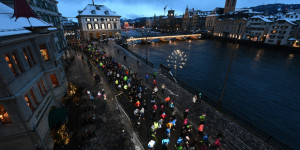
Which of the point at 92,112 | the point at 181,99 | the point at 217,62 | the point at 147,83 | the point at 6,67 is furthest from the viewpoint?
the point at 217,62

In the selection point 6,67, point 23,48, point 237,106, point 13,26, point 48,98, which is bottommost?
point 237,106

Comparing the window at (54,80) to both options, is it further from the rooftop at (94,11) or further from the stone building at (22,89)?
the rooftop at (94,11)

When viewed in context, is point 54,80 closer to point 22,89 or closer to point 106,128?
point 22,89

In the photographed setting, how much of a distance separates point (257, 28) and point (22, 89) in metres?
101

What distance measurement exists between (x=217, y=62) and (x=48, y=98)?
1898 inches

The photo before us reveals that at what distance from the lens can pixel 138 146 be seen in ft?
41.3

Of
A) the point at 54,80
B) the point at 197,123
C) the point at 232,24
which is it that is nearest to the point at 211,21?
the point at 232,24

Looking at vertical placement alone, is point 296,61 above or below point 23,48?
below

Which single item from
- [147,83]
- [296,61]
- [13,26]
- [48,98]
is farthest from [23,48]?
[296,61]

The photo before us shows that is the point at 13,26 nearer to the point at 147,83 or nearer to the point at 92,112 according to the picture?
the point at 92,112

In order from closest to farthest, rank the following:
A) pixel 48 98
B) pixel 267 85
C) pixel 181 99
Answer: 1. pixel 48 98
2. pixel 181 99
3. pixel 267 85

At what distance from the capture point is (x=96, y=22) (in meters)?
73.0

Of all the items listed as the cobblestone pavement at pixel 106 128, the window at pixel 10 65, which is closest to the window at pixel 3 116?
the window at pixel 10 65

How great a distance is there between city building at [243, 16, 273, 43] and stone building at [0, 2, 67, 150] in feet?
319
